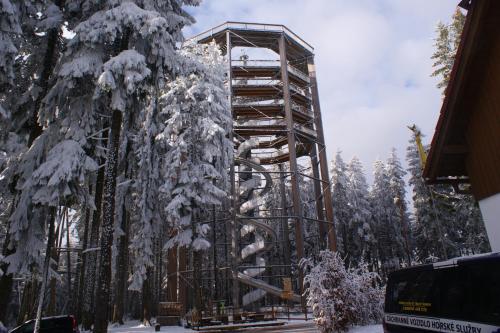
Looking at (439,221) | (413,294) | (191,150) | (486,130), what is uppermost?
(191,150)

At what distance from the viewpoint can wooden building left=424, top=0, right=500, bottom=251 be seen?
8.47m

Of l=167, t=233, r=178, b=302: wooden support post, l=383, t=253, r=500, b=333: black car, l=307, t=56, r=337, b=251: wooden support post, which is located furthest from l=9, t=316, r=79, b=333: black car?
l=307, t=56, r=337, b=251: wooden support post

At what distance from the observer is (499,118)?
8.45 meters

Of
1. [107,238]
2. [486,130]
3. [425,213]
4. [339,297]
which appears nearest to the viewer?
[486,130]


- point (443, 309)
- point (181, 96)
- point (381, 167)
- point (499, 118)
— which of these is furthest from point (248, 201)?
point (381, 167)

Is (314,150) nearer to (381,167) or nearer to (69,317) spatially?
(381,167)

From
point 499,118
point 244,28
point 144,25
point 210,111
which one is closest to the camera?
point 499,118

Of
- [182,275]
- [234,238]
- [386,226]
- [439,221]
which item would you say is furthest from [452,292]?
[386,226]

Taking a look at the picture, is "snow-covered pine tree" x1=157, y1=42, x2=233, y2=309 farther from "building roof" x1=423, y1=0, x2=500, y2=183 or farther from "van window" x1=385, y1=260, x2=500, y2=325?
"van window" x1=385, y1=260, x2=500, y2=325

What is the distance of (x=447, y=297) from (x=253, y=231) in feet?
83.1

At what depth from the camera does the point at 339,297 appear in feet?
35.6

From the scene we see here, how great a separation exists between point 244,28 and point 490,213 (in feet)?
92.9

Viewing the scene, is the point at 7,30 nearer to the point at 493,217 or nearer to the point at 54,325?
the point at 54,325

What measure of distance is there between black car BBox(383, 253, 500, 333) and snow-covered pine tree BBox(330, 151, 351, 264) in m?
43.6
